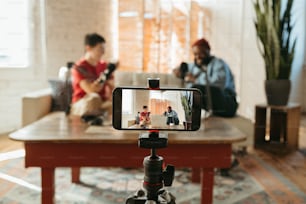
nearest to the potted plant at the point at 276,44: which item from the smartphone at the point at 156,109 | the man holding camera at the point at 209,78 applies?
the man holding camera at the point at 209,78

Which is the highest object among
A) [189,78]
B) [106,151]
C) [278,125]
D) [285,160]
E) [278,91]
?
[189,78]

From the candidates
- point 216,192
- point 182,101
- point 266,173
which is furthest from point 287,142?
point 182,101

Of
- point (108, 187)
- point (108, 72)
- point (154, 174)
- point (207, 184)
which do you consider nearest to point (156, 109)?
point (154, 174)

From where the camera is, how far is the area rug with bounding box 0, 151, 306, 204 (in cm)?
169

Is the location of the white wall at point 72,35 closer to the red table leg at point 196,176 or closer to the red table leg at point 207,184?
the red table leg at point 196,176

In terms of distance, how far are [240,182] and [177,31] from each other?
1260mm

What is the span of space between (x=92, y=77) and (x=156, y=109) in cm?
164

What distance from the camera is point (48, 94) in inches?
99.0

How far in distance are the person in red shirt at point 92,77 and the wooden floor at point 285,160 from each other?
0.40 metres

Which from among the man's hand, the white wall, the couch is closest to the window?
the white wall

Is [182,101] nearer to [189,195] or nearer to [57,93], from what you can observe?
[189,195]

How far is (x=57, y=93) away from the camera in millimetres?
2566

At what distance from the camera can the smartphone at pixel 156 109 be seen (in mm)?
659

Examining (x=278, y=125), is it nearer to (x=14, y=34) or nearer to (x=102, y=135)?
(x=102, y=135)
